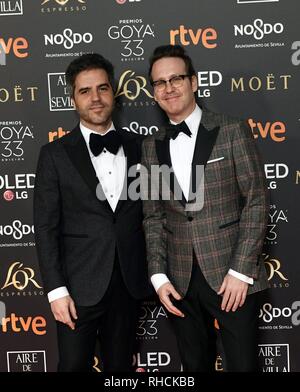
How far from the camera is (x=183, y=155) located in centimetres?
210

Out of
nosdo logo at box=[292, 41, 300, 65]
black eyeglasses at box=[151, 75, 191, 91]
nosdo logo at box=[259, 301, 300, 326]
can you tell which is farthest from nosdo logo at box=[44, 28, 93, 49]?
nosdo logo at box=[259, 301, 300, 326]

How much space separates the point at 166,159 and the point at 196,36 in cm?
86

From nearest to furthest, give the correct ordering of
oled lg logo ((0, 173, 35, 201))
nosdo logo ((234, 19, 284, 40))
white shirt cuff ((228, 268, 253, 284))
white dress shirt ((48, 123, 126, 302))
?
white shirt cuff ((228, 268, 253, 284)) < white dress shirt ((48, 123, 126, 302)) < nosdo logo ((234, 19, 284, 40)) < oled lg logo ((0, 173, 35, 201))

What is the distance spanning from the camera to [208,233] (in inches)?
79.0

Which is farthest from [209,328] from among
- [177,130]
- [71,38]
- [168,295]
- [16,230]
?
[71,38]

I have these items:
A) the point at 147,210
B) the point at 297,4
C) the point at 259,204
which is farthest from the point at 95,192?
the point at 297,4

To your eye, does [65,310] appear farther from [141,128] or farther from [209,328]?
[141,128]

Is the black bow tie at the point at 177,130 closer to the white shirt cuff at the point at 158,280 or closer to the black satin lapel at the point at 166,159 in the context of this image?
the black satin lapel at the point at 166,159

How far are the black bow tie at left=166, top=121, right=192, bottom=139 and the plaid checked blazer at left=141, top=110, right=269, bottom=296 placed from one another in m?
0.05

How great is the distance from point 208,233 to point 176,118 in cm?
52

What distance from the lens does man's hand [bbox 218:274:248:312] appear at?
6.41ft

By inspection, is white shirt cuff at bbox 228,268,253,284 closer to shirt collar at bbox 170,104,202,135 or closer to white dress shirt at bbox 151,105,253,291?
white dress shirt at bbox 151,105,253,291

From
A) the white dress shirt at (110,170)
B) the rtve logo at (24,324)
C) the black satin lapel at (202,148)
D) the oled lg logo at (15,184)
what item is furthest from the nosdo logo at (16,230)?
the black satin lapel at (202,148)
